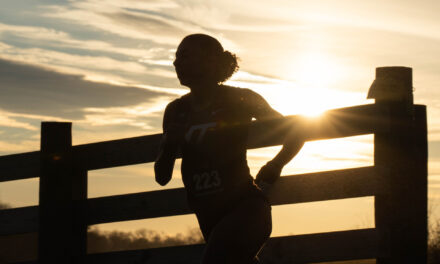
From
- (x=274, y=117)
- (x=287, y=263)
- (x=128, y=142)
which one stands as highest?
(x=274, y=117)

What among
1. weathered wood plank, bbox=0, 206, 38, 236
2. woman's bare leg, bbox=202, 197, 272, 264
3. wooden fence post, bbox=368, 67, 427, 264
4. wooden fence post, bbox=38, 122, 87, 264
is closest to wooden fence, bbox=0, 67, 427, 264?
wooden fence post, bbox=368, 67, 427, 264

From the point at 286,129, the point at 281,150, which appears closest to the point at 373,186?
the point at 286,129

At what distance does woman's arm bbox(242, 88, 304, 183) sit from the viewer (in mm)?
3750

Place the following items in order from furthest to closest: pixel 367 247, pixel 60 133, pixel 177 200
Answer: pixel 60 133 → pixel 177 200 → pixel 367 247

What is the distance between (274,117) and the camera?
13.7ft

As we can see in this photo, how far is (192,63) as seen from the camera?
163 inches

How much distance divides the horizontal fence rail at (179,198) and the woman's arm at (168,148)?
1.31 m

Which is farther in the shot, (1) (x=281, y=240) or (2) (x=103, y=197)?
(2) (x=103, y=197)

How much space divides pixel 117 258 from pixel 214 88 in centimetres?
262

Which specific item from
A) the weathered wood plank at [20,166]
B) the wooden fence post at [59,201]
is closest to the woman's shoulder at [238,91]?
the wooden fence post at [59,201]

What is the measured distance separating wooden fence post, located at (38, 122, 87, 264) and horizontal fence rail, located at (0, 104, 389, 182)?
138 millimetres

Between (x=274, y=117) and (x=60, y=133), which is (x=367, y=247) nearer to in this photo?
(x=274, y=117)

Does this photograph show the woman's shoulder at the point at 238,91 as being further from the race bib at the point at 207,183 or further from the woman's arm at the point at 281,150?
the race bib at the point at 207,183

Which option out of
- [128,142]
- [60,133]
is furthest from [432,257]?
[60,133]
